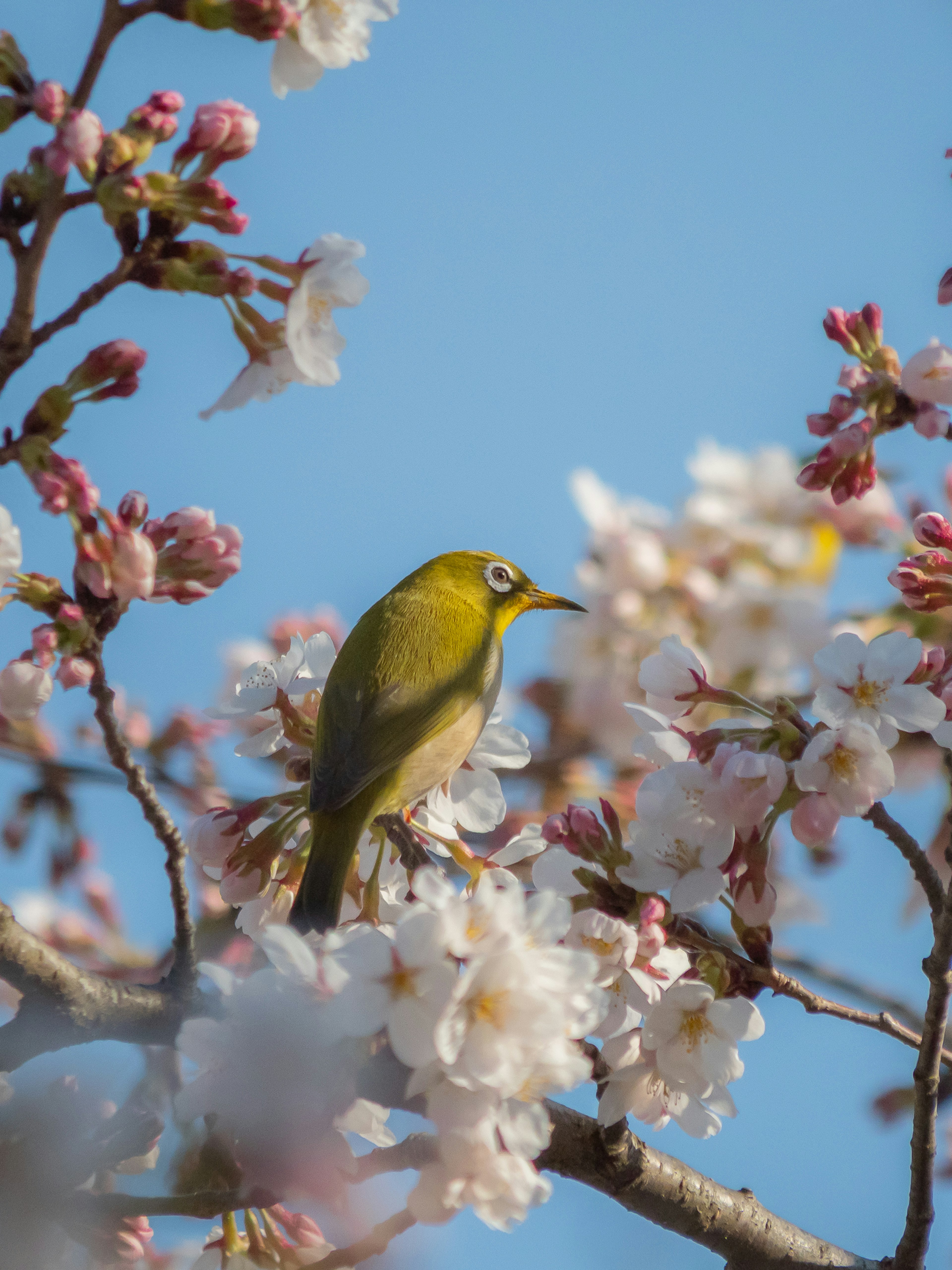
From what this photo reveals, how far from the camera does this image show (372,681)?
2760 millimetres

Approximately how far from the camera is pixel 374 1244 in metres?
1.64

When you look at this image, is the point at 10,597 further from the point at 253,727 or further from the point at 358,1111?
the point at 253,727

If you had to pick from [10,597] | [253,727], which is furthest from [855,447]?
[253,727]

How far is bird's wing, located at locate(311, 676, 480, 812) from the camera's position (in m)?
2.24

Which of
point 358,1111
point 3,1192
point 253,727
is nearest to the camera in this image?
point 3,1192

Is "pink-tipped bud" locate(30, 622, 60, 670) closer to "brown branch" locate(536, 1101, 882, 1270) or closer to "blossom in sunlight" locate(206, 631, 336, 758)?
"blossom in sunlight" locate(206, 631, 336, 758)

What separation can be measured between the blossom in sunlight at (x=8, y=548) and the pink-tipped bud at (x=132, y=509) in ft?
0.55

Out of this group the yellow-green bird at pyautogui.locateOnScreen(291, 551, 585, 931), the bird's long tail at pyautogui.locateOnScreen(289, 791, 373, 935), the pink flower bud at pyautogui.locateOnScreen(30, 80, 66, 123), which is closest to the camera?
the pink flower bud at pyautogui.locateOnScreen(30, 80, 66, 123)

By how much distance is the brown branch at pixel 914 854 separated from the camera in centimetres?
182

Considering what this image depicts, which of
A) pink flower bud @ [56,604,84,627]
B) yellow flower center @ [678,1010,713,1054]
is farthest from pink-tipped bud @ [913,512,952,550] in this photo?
pink flower bud @ [56,604,84,627]

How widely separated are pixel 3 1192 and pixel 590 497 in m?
4.06

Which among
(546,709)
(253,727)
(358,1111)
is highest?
(546,709)

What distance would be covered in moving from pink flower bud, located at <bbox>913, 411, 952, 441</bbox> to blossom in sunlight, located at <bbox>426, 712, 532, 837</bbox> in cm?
99

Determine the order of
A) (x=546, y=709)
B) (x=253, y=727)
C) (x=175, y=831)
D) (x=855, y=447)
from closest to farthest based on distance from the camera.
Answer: (x=175, y=831) → (x=855, y=447) → (x=253, y=727) → (x=546, y=709)
